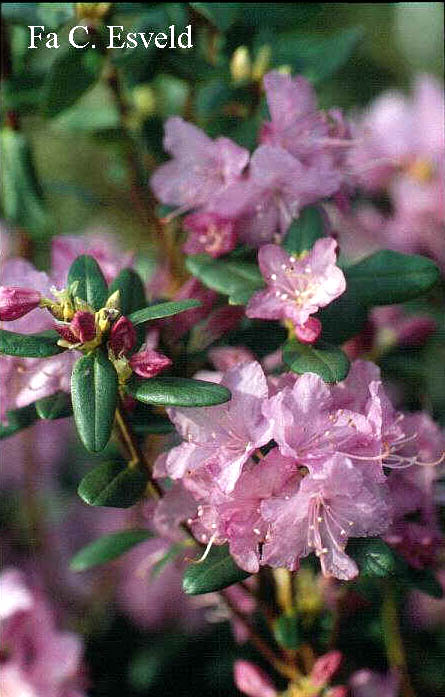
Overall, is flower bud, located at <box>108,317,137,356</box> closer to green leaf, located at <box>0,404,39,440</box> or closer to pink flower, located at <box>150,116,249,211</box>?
green leaf, located at <box>0,404,39,440</box>

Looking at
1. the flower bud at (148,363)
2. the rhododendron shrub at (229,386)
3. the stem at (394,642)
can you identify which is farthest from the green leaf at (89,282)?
the stem at (394,642)

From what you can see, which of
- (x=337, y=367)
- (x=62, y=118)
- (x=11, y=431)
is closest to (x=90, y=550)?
(x=11, y=431)

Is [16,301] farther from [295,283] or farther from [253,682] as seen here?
[253,682]

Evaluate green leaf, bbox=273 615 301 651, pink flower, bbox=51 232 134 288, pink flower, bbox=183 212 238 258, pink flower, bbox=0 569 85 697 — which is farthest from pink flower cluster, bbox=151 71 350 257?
pink flower, bbox=0 569 85 697

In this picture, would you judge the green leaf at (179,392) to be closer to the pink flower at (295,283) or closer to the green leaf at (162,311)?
the green leaf at (162,311)

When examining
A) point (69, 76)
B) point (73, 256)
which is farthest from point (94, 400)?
point (69, 76)

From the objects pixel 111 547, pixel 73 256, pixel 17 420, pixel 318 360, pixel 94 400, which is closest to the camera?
pixel 94 400
